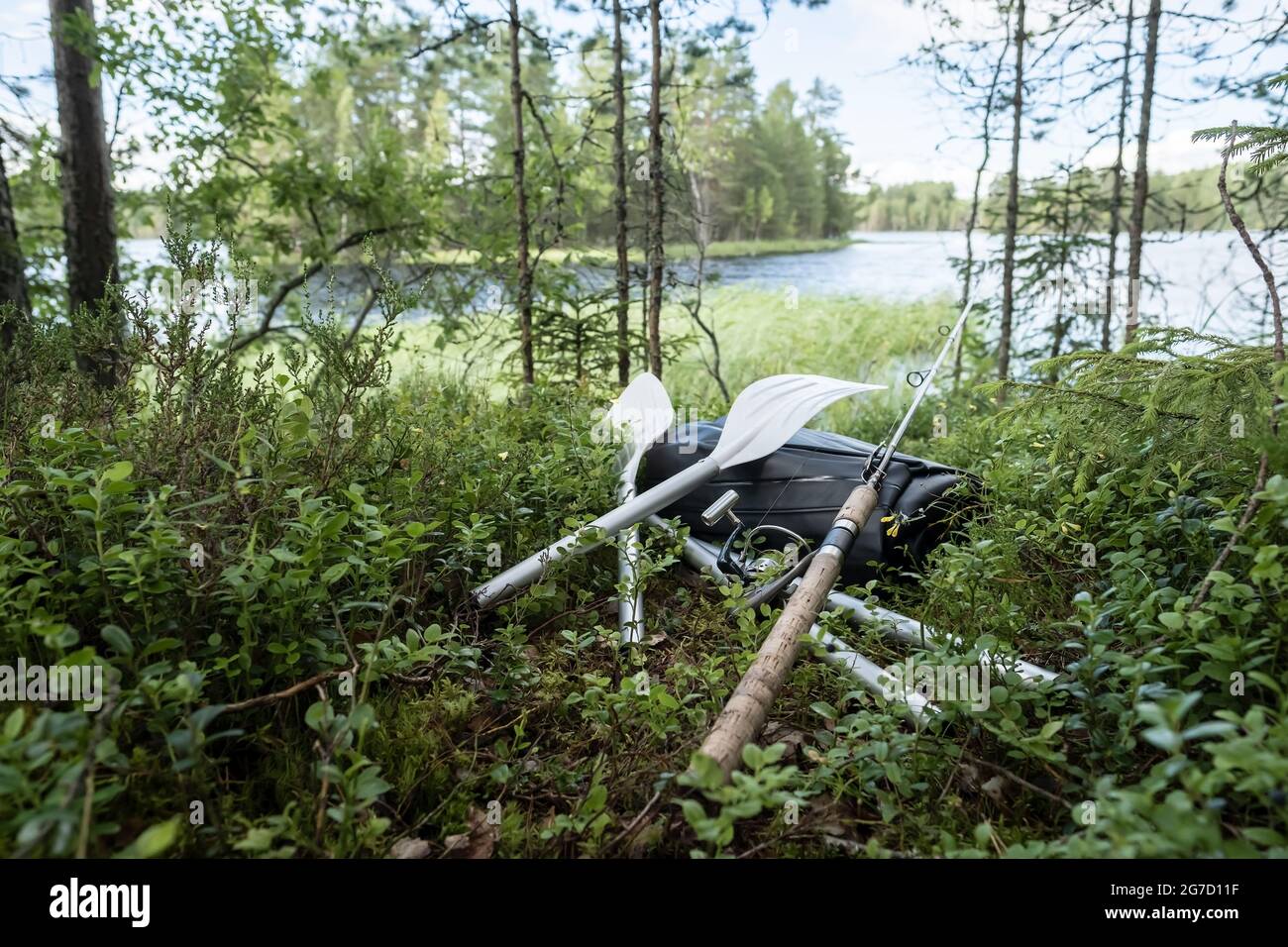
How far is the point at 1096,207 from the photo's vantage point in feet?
23.4

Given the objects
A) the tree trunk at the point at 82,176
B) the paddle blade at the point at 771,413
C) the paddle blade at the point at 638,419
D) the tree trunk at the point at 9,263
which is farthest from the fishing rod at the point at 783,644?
the tree trunk at the point at 82,176

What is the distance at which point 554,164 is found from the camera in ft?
20.6

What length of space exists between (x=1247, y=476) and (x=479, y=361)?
7.12 m

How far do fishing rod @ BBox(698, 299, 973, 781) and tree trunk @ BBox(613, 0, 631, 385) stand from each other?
355 centimetres

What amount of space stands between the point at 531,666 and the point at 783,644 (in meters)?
0.94

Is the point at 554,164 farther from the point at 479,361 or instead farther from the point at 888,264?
the point at 888,264

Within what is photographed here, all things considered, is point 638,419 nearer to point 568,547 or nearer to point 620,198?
point 568,547

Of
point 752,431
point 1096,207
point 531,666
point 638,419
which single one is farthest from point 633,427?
point 1096,207

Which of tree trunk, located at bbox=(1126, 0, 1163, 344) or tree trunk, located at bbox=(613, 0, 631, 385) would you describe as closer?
tree trunk, located at bbox=(1126, 0, 1163, 344)

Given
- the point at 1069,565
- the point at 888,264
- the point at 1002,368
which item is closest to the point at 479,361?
the point at 1002,368

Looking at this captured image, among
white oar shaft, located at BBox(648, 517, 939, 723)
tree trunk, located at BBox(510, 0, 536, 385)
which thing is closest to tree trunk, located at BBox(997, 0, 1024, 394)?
tree trunk, located at BBox(510, 0, 536, 385)

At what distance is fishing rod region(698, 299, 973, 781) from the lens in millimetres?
1625

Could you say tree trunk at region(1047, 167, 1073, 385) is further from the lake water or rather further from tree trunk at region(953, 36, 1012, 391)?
tree trunk at region(953, 36, 1012, 391)
